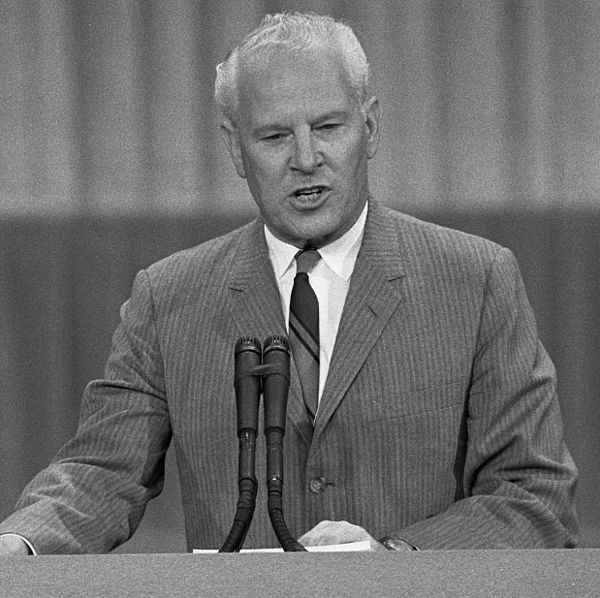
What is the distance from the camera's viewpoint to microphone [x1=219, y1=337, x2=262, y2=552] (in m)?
1.53

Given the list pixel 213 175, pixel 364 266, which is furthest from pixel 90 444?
pixel 213 175

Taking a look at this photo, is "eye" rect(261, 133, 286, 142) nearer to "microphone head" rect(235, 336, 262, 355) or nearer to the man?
the man

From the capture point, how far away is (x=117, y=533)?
1943mm

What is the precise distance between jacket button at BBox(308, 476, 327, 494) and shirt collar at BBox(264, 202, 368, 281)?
1.00 feet

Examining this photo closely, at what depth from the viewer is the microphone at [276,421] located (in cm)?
153

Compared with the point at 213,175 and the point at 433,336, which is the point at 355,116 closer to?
the point at 433,336

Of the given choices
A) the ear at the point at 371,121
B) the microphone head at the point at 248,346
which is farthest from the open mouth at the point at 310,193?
→ the microphone head at the point at 248,346

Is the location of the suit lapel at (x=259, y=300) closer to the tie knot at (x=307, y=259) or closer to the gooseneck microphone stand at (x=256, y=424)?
the tie knot at (x=307, y=259)

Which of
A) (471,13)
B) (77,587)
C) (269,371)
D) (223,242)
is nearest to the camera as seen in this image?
(77,587)

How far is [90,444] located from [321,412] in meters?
0.34

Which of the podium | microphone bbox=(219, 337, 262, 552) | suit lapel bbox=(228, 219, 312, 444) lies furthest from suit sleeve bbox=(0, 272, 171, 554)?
the podium

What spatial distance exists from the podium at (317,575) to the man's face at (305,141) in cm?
77

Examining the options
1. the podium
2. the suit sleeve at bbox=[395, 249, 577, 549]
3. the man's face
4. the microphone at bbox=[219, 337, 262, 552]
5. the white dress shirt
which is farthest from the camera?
the white dress shirt

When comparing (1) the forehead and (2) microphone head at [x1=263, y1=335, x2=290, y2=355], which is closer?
(2) microphone head at [x1=263, y1=335, x2=290, y2=355]
